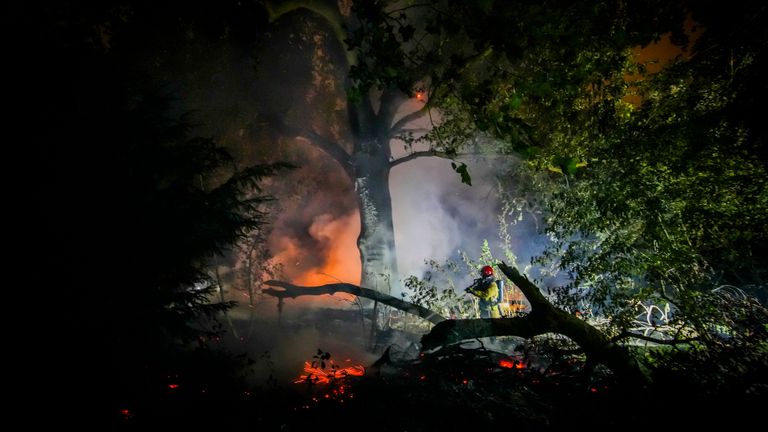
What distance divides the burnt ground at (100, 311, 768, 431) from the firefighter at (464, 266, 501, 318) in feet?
12.1

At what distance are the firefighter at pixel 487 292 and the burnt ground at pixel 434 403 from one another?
3.69 meters

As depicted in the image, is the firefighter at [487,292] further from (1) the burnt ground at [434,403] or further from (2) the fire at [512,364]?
(1) the burnt ground at [434,403]

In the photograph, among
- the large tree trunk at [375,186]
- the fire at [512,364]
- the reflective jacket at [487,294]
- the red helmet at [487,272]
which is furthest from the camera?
the large tree trunk at [375,186]

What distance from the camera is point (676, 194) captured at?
498cm

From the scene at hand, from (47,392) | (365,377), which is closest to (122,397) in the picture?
(47,392)

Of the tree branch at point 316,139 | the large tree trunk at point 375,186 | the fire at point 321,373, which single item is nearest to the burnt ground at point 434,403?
the fire at point 321,373

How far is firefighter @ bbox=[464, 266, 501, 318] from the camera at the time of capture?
8.90 metres

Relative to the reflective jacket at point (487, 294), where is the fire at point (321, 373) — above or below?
below

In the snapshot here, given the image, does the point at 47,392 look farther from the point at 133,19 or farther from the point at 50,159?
the point at 133,19

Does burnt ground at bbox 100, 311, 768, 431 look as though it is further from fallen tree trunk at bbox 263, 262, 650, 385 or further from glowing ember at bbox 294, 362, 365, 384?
glowing ember at bbox 294, 362, 365, 384

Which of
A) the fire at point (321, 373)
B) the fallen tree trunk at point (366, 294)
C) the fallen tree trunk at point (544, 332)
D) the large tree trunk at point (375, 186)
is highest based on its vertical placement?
the large tree trunk at point (375, 186)

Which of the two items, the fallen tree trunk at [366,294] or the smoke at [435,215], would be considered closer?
the fallen tree trunk at [366,294]

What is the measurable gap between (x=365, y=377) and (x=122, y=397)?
2.86 meters

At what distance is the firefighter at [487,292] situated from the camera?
350 inches
